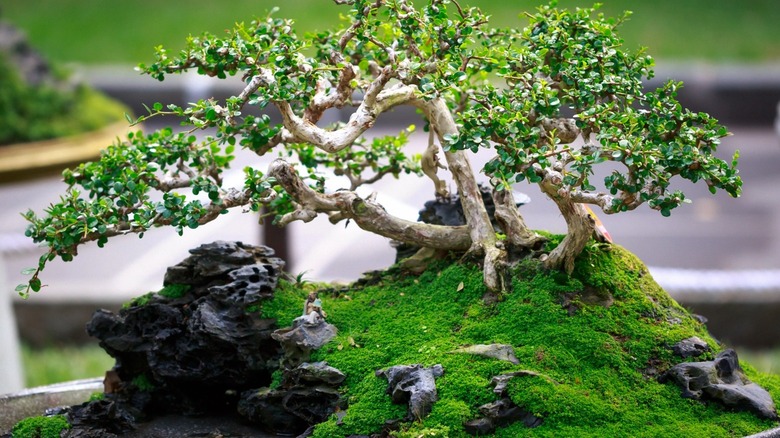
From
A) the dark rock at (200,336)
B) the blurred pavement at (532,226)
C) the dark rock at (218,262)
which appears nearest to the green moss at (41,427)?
the dark rock at (200,336)

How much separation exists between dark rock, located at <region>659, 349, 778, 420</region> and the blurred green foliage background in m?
8.25

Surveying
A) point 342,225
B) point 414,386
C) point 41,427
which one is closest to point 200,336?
point 41,427

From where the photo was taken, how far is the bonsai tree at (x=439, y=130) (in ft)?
6.15

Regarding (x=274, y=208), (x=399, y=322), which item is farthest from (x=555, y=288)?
(x=274, y=208)

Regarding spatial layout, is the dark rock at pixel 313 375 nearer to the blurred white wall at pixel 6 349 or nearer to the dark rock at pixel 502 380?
the dark rock at pixel 502 380

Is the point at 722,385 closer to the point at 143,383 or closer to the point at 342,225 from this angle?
the point at 143,383

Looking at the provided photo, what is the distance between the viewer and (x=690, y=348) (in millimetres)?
2043

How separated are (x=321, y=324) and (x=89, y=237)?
53cm

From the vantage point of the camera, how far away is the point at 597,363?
198 cm

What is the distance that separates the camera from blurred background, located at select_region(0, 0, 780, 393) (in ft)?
15.8

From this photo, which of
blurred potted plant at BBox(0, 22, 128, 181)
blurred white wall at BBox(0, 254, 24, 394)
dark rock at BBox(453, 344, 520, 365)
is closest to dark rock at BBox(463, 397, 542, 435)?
dark rock at BBox(453, 344, 520, 365)

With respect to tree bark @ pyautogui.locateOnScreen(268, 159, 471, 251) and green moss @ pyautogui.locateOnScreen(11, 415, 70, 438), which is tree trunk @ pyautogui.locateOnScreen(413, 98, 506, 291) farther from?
green moss @ pyautogui.locateOnScreen(11, 415, 70, 438)

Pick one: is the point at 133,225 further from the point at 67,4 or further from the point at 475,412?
the point at 67,4

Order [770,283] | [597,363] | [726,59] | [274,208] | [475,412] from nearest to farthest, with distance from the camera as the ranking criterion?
1. [475,412]
2. [597,363]
3. [274,208]
4. [770,283]
5. [726,59]
